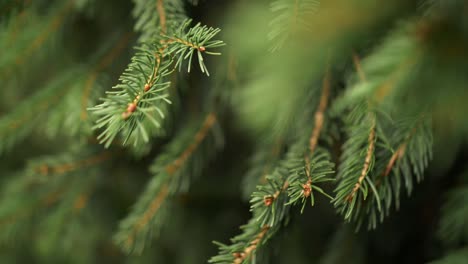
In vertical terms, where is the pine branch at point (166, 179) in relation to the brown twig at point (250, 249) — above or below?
above

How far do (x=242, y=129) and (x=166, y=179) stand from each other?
364mm

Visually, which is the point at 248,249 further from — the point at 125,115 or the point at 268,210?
the point at 125,115

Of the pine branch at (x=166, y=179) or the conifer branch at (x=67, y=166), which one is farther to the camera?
the conifer branch at (x=67, y=166)

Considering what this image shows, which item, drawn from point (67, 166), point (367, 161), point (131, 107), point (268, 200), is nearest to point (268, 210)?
point (268, 200)

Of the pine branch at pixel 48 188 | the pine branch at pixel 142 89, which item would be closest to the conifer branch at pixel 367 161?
the pine branch at pixel 142 89

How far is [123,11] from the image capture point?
1027mm

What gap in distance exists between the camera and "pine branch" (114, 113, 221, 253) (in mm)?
882

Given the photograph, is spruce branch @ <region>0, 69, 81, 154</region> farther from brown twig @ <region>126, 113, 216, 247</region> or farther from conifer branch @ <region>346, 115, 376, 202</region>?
conifer branch @ <region>346, 115, 376, 202</region>

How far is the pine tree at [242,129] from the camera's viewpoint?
614 millimetres

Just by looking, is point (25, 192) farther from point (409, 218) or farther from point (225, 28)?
point (409, 218)

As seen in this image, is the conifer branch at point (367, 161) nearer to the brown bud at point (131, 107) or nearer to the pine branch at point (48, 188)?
the brown bud at point (131, 107)

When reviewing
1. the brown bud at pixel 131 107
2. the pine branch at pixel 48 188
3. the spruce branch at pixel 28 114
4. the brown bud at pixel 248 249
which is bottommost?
the brown bud at pixel 248 249

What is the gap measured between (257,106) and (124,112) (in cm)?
23

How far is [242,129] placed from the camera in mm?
1210
